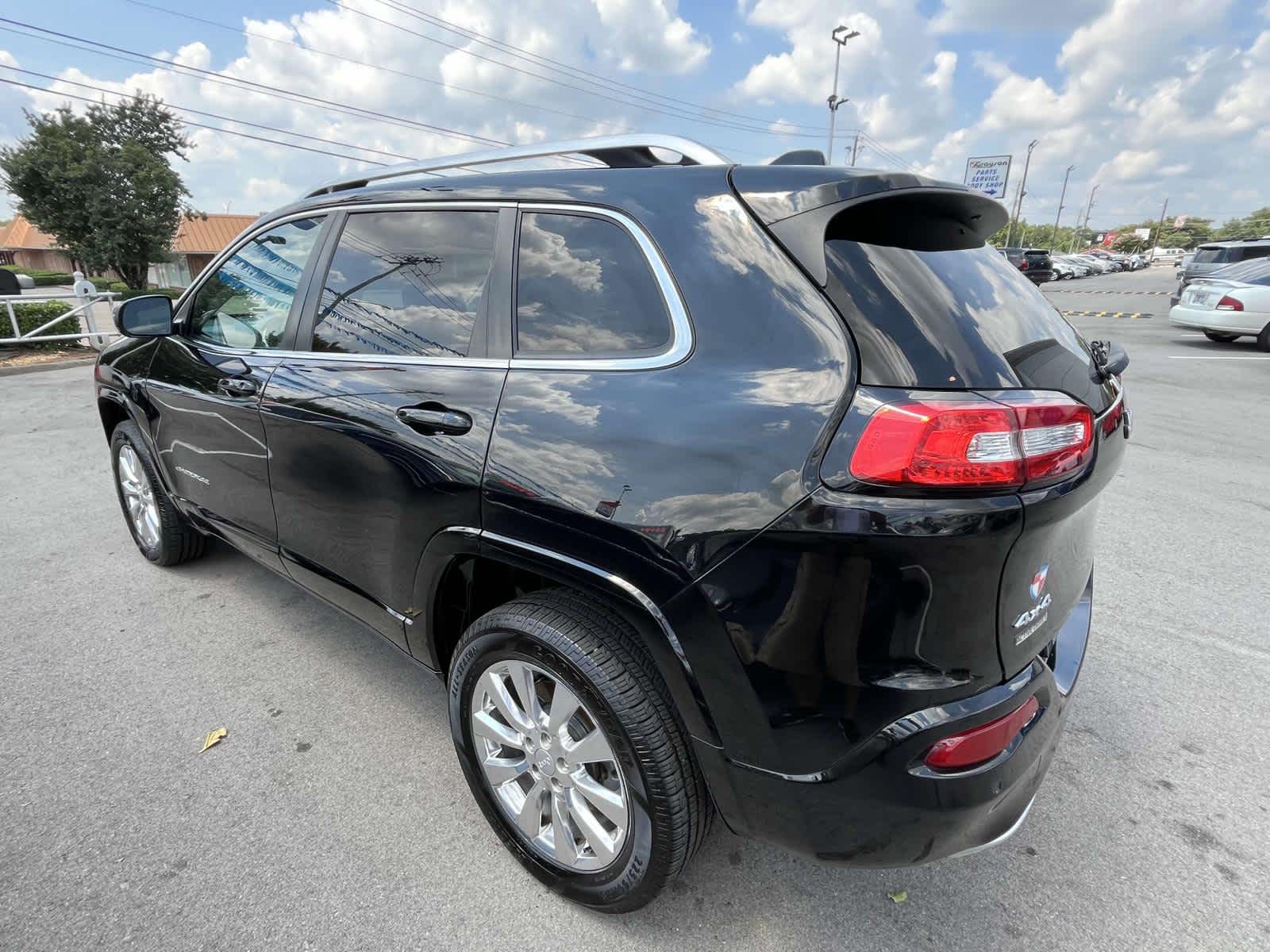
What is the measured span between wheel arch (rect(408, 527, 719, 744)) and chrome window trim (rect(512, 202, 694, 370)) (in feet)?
1.49

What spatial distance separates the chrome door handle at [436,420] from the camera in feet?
6.23

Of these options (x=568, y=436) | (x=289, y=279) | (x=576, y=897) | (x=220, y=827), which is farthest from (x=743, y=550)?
Result: (x=289, y=279)

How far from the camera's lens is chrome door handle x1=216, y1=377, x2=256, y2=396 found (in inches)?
103

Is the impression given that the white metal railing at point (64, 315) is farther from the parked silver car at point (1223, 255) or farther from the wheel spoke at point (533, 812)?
the parked silver car at point (1223, 255)

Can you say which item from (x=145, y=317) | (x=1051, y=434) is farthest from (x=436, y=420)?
(x=145, y=317)

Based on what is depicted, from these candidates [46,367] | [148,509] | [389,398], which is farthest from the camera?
[46,367]

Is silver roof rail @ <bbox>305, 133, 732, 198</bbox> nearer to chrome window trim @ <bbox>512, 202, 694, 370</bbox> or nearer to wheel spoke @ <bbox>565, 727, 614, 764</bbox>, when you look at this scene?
chrome window trim @ <bbox>512, 202, 694, 370</bbox>

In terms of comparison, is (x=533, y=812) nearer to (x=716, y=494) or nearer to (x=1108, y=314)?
(x=716, y=494)

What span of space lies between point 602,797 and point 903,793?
0.73m

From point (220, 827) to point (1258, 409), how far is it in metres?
9.93

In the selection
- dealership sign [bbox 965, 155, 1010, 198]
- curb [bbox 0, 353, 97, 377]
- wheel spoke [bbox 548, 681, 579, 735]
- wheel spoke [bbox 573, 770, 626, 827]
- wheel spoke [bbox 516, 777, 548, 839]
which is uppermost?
dealership sign [bbox 965, 155, 1010, 198]

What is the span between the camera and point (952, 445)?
1.32 metres

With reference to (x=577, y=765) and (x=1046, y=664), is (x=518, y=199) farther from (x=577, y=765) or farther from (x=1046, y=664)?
(x=1046, y=664)

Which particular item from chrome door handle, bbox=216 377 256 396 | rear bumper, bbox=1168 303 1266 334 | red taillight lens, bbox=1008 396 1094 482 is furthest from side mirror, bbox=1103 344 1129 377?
rear bumper, bbox=1168 303 1266 334
